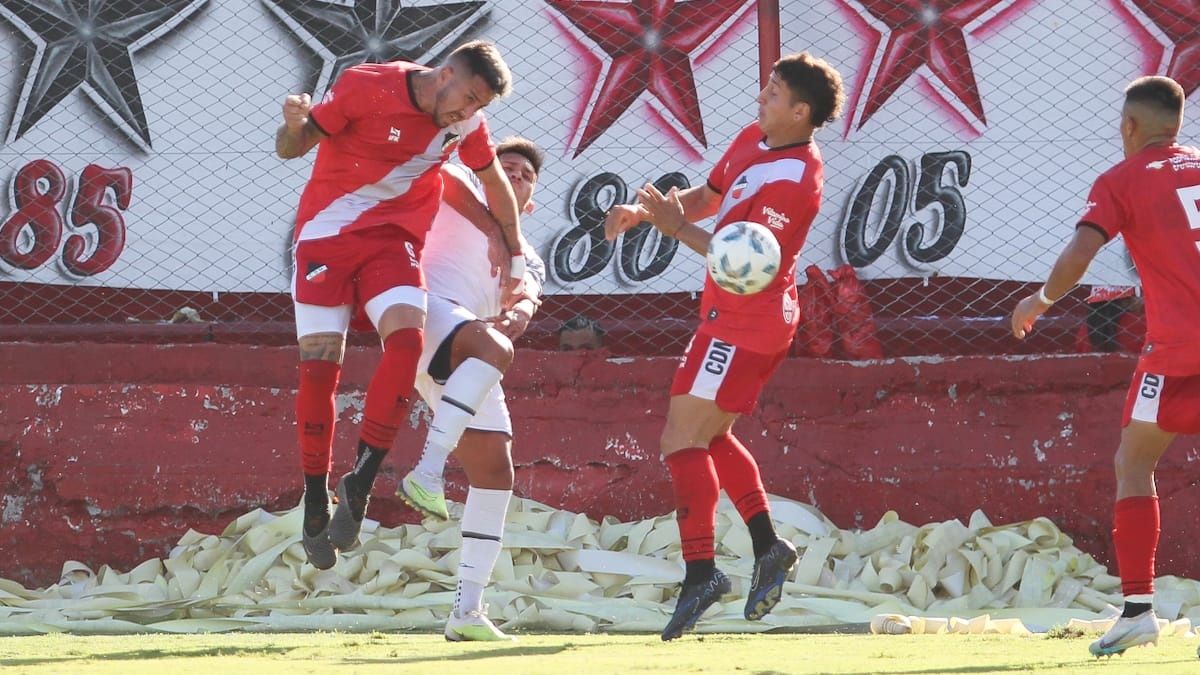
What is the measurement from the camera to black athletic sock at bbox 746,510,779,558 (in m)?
5.85

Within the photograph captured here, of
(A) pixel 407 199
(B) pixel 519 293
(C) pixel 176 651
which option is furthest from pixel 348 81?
(C) pixel 176 651

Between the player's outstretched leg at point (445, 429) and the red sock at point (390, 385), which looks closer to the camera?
the player's outstretched leg at point (445, 429)

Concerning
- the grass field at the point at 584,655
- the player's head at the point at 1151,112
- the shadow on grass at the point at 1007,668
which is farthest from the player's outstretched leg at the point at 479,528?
the player's head at the point at 1151,112

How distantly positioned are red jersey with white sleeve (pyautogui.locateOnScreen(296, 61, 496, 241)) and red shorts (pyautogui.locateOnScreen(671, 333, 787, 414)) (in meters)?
1.13

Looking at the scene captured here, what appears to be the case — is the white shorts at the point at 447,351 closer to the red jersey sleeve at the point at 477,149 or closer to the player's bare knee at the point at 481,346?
the player's bare knee at the point at 481,346

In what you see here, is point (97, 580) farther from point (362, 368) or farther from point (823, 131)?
point (823, 131)

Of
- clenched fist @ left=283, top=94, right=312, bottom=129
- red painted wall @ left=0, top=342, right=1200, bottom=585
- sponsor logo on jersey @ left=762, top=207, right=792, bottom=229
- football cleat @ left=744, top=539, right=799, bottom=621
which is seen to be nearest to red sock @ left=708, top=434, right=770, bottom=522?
football cleat @ left=744, top=539, right=799, bottom=621

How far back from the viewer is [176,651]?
213 inches

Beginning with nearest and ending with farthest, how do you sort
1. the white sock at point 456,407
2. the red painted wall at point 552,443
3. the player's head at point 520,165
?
the white sock at point 456,407 → the player's head at point 520,165 → the red painted wall at point 552,443

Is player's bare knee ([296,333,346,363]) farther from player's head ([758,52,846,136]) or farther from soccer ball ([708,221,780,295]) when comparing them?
player's head ([758,52,846,136])

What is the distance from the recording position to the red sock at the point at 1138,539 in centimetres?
543

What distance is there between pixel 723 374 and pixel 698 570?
69 centimetres

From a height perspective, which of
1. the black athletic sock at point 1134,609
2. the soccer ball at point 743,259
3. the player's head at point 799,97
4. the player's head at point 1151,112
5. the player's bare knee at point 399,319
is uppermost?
the player's head at point 1151,112

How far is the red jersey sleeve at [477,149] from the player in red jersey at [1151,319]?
79.6 inches
